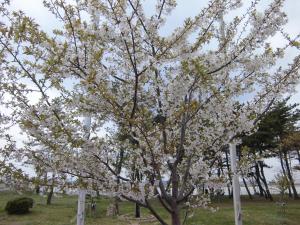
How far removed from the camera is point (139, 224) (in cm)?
1487

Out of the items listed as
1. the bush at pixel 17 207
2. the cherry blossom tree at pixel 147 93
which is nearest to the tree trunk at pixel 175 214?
the cherry blossom tree at pixel 147 93

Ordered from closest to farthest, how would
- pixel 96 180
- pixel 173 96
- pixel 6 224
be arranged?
pixel 96 180 → pixel 173 96 → pixel 6 224

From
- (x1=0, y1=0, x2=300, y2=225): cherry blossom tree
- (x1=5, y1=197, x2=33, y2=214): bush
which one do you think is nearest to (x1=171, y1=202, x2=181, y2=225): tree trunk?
(x1=0, y1=0, x2=300, y2=225): cherry blossom tree

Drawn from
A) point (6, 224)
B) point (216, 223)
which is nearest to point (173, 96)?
point (216, 223)

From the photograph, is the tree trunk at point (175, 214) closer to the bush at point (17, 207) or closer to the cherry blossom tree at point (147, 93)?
the cherry blossom tree at point (147, 93)

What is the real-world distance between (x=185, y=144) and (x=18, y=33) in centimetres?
209

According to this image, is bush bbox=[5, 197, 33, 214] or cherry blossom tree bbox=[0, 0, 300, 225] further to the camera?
bush bbox=[5, 197, 33, 214]

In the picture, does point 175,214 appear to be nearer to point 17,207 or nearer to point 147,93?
point 147,93

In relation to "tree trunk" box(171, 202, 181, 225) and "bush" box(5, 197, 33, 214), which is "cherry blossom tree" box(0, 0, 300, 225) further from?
"bush" box(5, 197, 33, 214)

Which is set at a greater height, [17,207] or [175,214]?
[17,207]

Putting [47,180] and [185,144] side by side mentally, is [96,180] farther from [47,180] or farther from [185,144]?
[185,144]

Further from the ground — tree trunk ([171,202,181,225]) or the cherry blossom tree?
the cherry blossom tree

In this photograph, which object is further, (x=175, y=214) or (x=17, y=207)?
(x=17, y=207)

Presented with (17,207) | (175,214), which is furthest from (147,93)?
(17,207)
